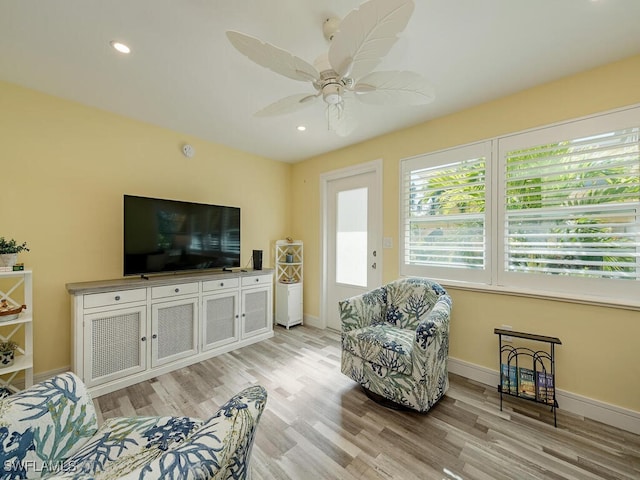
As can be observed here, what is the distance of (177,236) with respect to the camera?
2.77 metres

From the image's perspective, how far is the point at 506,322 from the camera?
2.28 m

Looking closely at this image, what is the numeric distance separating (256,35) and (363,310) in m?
2.21

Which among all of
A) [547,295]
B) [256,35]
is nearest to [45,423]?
[256,35]

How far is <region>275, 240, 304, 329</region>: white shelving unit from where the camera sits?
3789 mm

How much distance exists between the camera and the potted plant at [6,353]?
184 centimetres

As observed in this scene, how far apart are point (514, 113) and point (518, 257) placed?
123cm

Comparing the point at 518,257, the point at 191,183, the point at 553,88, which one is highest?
the point at 553,88

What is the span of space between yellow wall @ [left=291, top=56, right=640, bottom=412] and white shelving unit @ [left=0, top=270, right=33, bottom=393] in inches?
123

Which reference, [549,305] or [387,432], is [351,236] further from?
[387,432]

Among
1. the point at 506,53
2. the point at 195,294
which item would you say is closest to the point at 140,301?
the point at 195,294

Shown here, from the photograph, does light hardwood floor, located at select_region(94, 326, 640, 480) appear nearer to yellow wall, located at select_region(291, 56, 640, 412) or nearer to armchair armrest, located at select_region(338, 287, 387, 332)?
yellow wall, located at select_region(291, 56, 640, 412)

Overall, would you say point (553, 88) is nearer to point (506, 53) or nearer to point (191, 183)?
point (506, 53)

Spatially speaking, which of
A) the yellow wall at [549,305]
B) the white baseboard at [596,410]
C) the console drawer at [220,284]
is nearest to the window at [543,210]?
the yellow wall at [549,305]

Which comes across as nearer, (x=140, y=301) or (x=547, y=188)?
(x=547, y=188)
